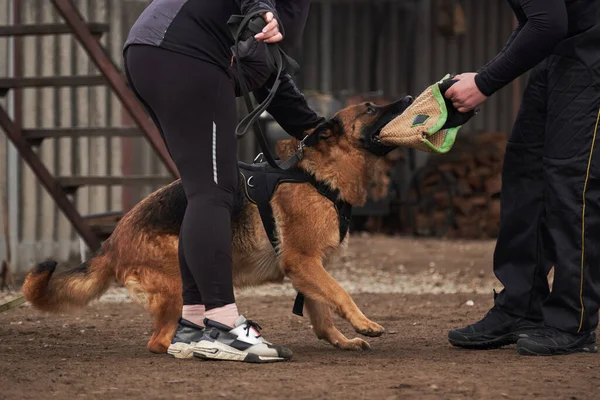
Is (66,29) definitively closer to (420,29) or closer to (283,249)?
(283,249)

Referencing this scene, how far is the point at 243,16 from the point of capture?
3.98m

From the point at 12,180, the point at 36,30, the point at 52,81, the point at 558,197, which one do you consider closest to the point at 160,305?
the point at 558,197

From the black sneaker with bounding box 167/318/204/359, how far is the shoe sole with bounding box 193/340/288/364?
0.36 feet

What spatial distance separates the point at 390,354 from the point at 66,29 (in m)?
4.29

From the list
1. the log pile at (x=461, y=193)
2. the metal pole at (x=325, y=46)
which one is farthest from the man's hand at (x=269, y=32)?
the metal pole at (x=325, y=46)

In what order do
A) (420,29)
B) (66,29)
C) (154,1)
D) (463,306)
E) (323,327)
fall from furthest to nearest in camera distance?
(420,29) → (66,29) → (463,306) → (323,327) → (154,1)

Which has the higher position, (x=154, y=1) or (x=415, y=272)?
(x=154, y=1)

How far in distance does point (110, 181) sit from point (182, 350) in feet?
12.2

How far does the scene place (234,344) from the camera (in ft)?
13.7

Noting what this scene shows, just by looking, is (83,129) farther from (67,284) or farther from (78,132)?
(67,284)

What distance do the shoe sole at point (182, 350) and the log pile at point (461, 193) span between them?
8472 millimetres

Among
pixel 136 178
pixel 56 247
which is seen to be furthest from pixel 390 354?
pixel 56 247

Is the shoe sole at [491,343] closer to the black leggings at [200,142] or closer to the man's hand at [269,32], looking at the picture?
the black leggings at [200,142]

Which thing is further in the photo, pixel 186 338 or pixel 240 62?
pixel 186 338
